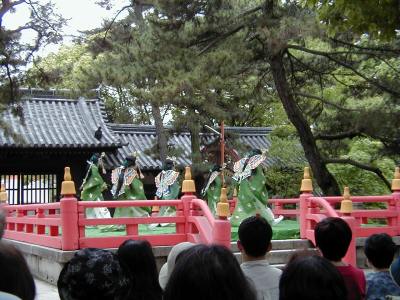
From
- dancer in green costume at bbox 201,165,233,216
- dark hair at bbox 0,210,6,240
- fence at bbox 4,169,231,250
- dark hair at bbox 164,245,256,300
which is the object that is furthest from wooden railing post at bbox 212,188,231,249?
dark hair at bbox 164,245,256,300

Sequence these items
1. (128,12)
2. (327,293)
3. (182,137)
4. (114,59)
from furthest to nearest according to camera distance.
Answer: (182,137) < (128,12) < (114,59) < (327,293)

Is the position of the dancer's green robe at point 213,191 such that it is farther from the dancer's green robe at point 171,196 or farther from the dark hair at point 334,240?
the dark hair at point 334,240

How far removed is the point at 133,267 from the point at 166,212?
9.48 m

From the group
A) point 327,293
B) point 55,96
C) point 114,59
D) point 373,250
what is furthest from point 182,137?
point 327,293

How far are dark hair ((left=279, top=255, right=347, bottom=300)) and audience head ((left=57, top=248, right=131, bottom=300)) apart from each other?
25.7 inches

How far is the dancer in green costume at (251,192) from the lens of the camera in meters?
11.6

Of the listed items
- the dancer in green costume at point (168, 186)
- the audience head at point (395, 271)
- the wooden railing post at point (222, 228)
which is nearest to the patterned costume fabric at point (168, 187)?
the dancer in green costume at point (168, 186)

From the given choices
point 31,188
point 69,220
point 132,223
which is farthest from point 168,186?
point 31,188

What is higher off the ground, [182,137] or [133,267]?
[182,137]

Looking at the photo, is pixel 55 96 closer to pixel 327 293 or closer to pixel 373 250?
pixel 373 250

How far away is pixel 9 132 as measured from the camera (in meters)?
10.2

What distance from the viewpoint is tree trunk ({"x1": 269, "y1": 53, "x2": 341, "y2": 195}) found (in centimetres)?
1235

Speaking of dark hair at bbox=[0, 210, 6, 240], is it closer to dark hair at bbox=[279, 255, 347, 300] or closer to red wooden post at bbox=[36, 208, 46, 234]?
dark hair at bbox=[279, 255, 347, 300]

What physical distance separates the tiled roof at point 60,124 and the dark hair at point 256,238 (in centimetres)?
1349
